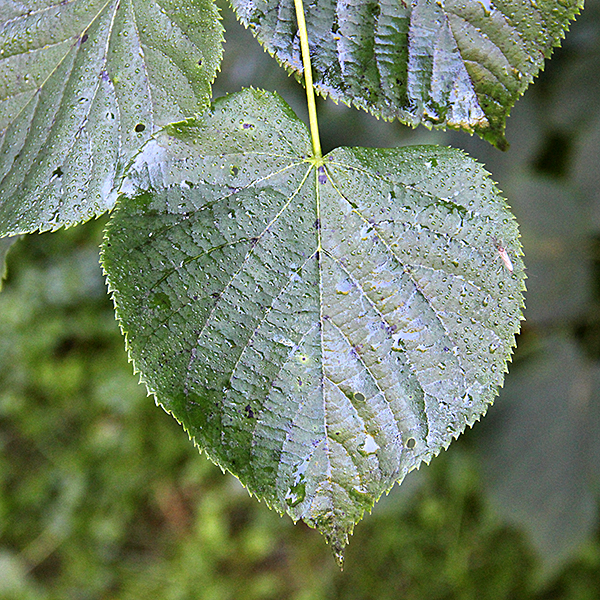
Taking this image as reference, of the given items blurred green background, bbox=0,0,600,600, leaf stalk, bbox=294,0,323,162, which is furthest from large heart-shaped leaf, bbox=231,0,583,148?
blurred green background, bbox=0,0,600,600

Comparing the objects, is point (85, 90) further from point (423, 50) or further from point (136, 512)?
point (136, 512)

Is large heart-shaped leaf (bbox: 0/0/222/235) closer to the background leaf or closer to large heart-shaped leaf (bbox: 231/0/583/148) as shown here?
large heart-shaped leaf (bbox: 231/0/583/148)

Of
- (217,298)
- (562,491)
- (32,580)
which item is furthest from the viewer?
(32,580)

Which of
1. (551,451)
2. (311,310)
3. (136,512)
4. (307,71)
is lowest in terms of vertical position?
(136,512)

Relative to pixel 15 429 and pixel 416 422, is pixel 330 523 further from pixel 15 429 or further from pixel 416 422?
pixel 15 429

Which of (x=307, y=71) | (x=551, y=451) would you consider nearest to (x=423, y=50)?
(x=307, y=71)

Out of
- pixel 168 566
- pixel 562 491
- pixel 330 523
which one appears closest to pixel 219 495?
pixel 168 566

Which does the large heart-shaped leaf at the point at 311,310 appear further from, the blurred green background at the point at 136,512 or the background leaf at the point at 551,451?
the blurred green background at the point at 136,512

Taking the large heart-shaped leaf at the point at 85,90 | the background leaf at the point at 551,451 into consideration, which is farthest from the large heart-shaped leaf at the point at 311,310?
the background leaf at the point at 551,451
